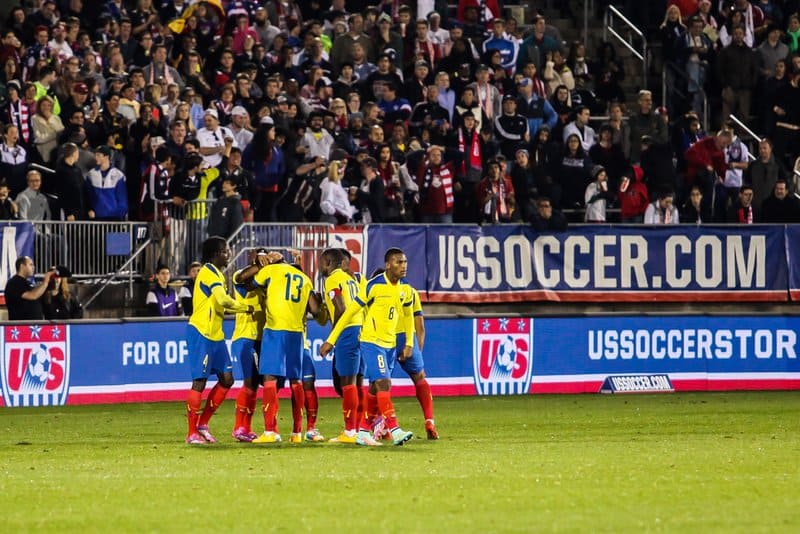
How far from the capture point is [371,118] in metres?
27.4

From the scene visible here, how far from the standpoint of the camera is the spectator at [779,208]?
2853cm

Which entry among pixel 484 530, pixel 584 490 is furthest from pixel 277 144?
pixel 484 530

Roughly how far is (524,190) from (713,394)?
5.01 m

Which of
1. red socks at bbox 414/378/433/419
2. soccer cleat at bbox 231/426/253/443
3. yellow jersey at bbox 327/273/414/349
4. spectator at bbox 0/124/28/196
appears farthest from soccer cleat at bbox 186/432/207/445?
spectator at bbox 0/124/28/196

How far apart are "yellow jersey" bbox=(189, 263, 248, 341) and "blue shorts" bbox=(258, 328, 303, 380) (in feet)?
1.61

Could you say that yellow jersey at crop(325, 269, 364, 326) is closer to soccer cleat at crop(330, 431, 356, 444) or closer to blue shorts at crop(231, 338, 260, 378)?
blue shorts at crop(231, 338, 260, 378)

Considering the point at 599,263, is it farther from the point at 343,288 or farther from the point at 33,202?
the point at 343,288

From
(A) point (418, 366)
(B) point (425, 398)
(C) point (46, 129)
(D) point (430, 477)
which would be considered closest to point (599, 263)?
(C) point (46, 129)

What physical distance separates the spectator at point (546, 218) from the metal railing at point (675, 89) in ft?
18.6

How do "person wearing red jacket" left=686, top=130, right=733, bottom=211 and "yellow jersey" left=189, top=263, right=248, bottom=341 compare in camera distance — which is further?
"person wearing red jacket" left=686, top=130, right=733, bottom=211

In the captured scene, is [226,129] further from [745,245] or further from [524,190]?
[745,245]

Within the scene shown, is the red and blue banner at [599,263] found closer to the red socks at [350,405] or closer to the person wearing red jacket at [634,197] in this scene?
the person wearing red jacket at [634,197]

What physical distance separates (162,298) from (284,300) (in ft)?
25.2

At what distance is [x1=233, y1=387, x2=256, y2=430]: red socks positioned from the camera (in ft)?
56.7
